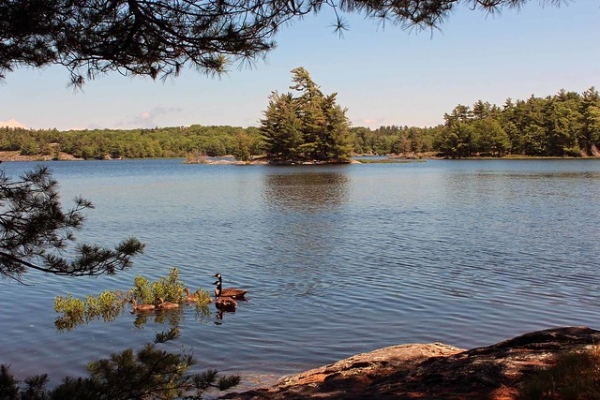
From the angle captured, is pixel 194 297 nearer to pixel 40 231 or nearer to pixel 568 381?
pixel 40 231

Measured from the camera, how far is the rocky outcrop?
17.4ft

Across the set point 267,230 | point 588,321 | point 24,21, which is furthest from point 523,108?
point 24,21

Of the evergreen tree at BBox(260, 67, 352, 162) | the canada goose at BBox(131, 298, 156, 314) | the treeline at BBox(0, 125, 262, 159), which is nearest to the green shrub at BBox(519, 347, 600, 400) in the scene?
the canada goose at BBox(131, 298, 156, 314)

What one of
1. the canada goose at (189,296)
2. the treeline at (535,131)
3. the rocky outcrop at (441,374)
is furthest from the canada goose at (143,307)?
the treeline at (535,131)

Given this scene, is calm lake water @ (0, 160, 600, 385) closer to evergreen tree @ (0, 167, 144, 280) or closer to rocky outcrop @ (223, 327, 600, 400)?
rocky outcrop @ (223, 327, 600, 400)

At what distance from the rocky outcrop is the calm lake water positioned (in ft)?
5.87

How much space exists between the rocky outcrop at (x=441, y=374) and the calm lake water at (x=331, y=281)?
1.79 m

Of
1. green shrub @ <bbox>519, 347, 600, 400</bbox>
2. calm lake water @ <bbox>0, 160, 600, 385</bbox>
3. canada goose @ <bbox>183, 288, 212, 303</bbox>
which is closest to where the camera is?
green shrub @ <bbox>519, 347, 600, 400</bbox>

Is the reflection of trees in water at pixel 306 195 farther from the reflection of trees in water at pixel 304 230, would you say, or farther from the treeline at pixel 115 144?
the treeline at pixel 115 144

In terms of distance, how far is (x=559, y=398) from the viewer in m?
4.46

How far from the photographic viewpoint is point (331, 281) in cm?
1569

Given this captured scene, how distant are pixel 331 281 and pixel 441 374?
32.4 ft

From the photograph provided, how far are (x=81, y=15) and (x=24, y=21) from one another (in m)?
0.74

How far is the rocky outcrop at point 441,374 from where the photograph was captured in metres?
5.30
